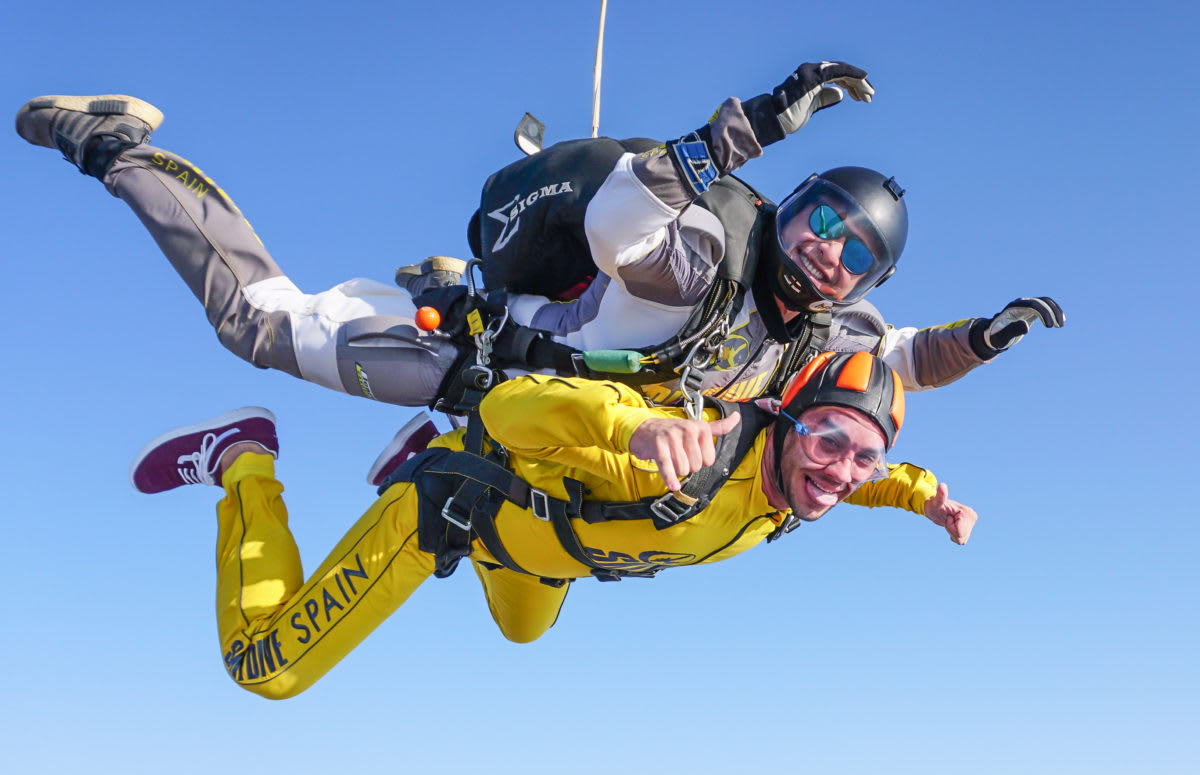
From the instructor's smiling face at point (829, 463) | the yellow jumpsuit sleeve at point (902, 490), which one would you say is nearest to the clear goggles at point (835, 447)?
the instructor's smiling face at point (829, 463)

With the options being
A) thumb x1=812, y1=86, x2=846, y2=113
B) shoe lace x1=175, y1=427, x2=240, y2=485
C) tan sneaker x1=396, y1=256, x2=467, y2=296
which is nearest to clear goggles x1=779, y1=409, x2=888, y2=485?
thumb x1=812, y1=86, x2=846, y2=113

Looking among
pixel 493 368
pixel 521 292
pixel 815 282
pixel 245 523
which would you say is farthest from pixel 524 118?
pixel 245 523

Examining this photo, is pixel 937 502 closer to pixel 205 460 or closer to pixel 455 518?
pixel 455 518

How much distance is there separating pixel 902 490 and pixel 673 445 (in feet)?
6.12

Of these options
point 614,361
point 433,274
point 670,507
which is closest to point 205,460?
point 433,274

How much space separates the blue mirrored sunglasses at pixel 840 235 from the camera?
403 cm

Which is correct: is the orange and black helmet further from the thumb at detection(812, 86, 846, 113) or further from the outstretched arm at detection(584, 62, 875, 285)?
the thumb at detection(812, 86, 846, 113)

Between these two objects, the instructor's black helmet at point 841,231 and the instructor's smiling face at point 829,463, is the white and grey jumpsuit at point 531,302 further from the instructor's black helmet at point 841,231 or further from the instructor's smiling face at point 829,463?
the instructor's smiling face at point 829,463

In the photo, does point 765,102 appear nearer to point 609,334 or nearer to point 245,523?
point 609,334

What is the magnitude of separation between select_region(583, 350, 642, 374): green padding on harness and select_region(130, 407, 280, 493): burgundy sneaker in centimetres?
164

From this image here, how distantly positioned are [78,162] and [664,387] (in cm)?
269

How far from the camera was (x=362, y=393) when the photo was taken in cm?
458

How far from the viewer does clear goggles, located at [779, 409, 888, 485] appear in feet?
12.0

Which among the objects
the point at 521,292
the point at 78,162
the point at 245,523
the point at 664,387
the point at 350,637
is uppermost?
the point at 78,162
